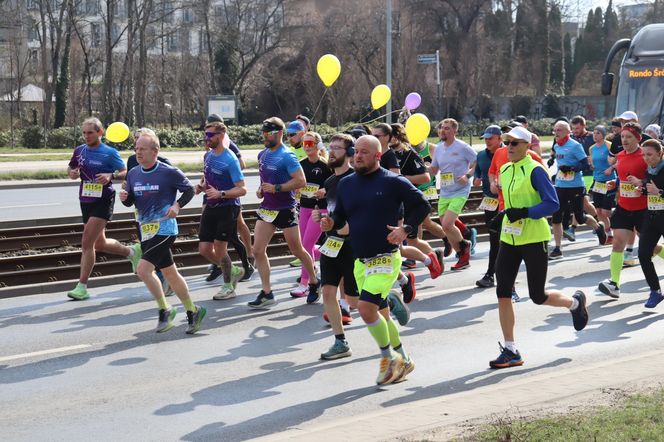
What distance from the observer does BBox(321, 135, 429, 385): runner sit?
24.3 ft

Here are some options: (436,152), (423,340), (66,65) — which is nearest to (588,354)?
(423,340)

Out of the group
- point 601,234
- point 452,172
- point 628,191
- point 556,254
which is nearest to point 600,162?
point 601,234

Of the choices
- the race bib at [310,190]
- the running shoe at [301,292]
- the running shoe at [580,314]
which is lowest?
the running shoe at [301,292]

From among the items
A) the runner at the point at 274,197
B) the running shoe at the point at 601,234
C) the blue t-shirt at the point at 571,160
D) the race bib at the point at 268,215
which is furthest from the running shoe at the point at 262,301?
the running shoe at the point at 601,234

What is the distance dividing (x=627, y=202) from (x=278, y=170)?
3.79 m

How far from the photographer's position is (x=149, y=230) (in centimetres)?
913

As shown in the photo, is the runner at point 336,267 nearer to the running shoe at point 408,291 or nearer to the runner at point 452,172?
the running shoe at point 408,291

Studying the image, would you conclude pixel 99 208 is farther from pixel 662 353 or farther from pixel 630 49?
pixel 630 49

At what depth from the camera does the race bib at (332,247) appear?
27.7 feet

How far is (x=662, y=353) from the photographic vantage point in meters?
8.11

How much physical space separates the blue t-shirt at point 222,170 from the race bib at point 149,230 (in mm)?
1498

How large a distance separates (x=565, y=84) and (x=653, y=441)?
69.1 meters

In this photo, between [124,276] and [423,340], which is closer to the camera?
[423,340]

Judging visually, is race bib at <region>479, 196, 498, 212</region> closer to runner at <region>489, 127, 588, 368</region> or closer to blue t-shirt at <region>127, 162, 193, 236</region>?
runner at <region>489, 127, 588, 368</region>
